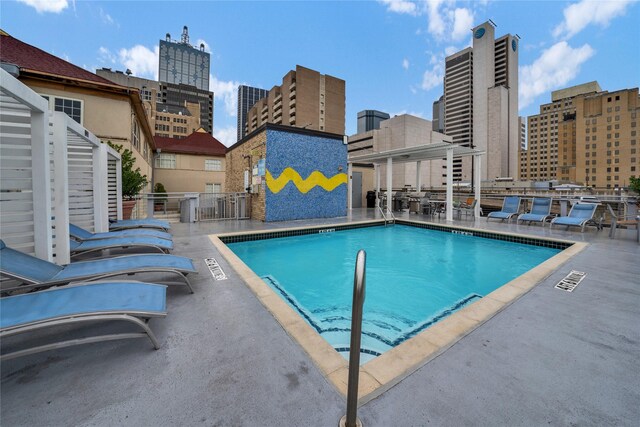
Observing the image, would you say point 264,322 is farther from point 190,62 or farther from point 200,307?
point 190,62

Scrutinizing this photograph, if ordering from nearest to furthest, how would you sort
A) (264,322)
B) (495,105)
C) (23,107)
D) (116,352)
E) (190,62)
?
(116,352) → (264,322) → (23,107) → (495,105) → (190,62)

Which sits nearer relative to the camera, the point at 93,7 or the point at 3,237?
the point at 3,237

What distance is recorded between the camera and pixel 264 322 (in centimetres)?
240

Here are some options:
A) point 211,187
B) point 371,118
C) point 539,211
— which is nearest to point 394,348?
point 539,211

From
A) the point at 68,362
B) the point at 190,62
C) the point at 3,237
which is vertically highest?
the point at 190,62

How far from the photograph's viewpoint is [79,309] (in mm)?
1807

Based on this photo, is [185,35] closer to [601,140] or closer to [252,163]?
[252,163]

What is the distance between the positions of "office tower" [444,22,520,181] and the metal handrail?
7893cm

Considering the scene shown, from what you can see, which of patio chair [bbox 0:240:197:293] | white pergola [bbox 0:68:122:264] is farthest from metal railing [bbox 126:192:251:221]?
patio chair [bbox 0:240:197:293]

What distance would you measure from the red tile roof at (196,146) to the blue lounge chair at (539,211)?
2089 centimetres

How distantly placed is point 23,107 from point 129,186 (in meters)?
6.59

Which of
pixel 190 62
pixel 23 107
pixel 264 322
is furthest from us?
pixel 190 62

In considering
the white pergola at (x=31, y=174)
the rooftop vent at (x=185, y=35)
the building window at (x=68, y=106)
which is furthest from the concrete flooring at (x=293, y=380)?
the rooftop vent at (x=185, y=35)

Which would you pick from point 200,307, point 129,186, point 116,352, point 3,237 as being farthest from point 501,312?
point 129,186
